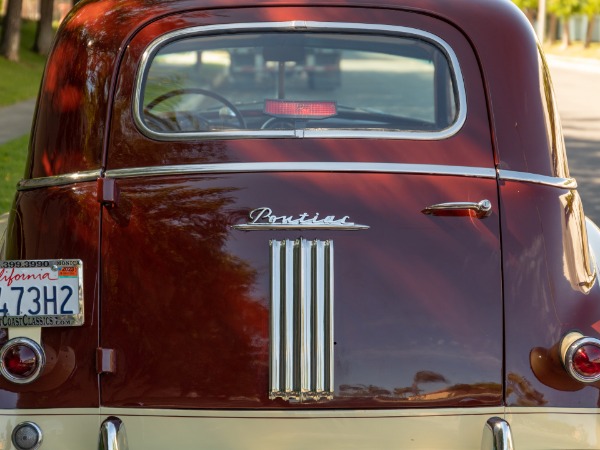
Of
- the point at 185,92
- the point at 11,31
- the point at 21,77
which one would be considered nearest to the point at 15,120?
the point at 21,77

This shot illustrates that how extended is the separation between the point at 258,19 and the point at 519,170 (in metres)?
0.99

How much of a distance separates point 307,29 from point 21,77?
22012 millimetres

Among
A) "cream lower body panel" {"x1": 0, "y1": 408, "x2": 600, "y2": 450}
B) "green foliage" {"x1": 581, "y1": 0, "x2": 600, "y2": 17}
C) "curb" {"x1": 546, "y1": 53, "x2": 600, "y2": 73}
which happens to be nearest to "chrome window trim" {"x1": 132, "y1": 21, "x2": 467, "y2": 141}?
"cream lower body panel" {"x1": 0, "y1": 408, "x2": 600, "y2": 450}

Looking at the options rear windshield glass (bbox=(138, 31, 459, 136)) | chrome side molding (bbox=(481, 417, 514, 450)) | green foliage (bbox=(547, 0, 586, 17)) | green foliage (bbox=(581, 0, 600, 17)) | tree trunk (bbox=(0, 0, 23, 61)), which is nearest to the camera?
chrome side molding (bbox=(481, 417, 514, 450))

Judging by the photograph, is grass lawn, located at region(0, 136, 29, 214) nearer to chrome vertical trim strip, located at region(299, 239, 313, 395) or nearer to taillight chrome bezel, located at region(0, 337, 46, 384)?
taillight chrome bezel, located at region(0, 337, 46, 384)

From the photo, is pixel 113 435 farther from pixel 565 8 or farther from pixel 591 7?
pixel 565 8

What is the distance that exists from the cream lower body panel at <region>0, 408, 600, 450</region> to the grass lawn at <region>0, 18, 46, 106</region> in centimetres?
1481

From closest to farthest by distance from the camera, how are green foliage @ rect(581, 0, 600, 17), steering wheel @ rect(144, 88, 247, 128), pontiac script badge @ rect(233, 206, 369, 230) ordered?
pontiac script badge @ rect(233, 206, 369, 230)
steering wheel @ rect(144, 88, 247, 128)
green foliage @ rect(581, 0, 600, 17)

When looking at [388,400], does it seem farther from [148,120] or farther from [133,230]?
[148,120]

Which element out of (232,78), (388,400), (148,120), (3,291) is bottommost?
(388,400)

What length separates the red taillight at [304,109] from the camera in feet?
12.5

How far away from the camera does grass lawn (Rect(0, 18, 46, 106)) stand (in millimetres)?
21198

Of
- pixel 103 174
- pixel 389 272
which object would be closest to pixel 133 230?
pixel 103 174

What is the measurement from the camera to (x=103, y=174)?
344cm
